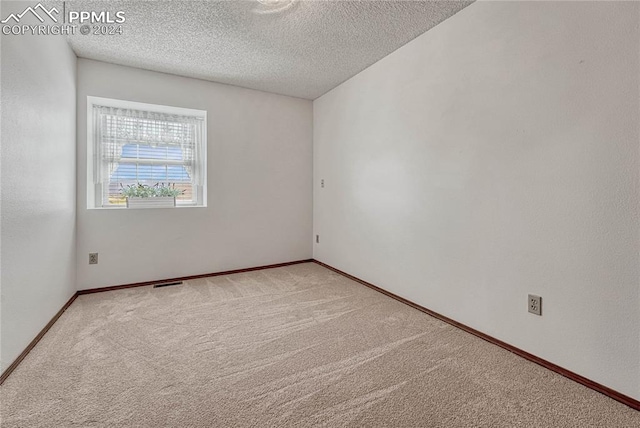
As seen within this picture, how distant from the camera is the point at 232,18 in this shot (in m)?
2.31

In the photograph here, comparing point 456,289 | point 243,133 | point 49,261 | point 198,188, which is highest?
point 243,133

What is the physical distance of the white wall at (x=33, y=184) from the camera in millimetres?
1627

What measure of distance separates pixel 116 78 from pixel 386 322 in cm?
371

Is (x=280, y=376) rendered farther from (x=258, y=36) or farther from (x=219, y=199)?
(x=258, y=36)

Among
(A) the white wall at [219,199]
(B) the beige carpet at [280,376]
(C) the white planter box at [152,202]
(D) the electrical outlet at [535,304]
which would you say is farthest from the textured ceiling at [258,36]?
(B) the beige carpet at [280,376]

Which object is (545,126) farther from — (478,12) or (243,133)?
(243,133)

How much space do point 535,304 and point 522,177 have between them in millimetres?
809

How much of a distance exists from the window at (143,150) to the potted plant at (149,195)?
50 millimetres

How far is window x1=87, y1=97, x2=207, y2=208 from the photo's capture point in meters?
3.20

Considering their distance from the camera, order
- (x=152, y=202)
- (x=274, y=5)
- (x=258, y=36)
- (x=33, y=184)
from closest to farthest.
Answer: (x=33, y=184) → (x=274, y=5) → (x=258, y=36) → (x=152, y=202)

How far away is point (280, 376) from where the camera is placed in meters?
1.64

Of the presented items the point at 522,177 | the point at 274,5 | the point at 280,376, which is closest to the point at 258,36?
the point at 274,5

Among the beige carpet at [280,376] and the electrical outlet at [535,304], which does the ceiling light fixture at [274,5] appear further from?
the electrical outlet at [535,304]

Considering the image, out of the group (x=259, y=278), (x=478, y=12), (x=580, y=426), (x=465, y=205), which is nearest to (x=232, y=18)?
(x=478, y=12)
